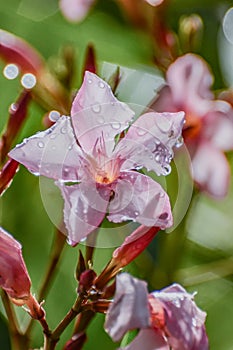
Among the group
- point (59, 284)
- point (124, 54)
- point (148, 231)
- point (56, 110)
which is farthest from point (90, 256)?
point (124, 54)

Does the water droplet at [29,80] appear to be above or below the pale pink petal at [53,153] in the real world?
above

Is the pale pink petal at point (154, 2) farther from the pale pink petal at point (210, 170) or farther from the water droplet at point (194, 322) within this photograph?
the water droplet at point (194, 322)

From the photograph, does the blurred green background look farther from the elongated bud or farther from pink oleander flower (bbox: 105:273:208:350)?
pink oleander flower (bbox: 105:273:208:350)

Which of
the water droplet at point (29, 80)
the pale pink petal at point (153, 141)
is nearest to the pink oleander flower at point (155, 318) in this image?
the pale pink petal at point (153, 141)

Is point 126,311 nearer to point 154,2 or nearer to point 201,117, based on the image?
point 201,117

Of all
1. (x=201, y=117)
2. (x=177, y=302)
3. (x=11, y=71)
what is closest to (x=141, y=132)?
(x=177, y=302)

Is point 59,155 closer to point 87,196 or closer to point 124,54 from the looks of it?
point 87,196
